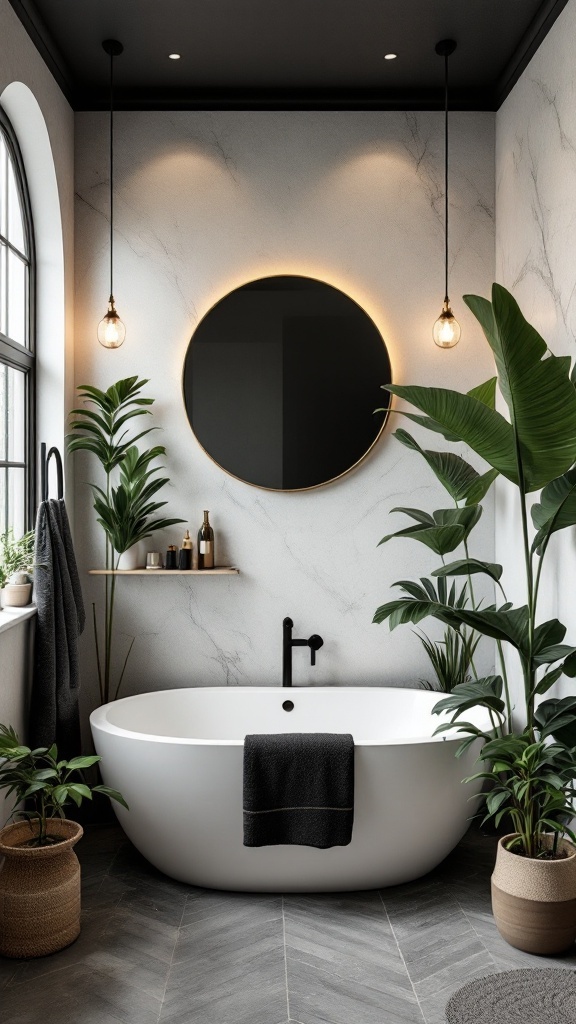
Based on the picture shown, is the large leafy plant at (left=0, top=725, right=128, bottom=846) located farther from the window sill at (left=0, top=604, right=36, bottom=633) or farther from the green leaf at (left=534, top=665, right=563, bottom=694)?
the green leaf at (left=534, top=665, right=563, bottom=694)

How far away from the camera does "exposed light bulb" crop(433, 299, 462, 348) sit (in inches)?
131

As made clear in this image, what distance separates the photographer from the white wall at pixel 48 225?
2918 mm

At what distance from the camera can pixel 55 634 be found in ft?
9.83

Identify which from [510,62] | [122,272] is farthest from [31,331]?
[510,62]

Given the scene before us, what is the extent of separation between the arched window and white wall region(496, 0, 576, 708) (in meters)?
1.98

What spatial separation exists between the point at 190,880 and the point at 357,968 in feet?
2.39

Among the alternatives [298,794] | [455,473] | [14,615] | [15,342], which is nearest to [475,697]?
[298,794]

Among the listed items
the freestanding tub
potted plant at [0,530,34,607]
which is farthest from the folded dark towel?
potted plant at [0,530,34,607]

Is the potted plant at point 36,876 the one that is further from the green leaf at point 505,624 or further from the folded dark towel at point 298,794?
the green leaf at point 505,624

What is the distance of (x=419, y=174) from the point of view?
359 cm

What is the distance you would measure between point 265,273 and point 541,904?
2.63 m

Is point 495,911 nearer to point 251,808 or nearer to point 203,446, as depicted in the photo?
point 251,808

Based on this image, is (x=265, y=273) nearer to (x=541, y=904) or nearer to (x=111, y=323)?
(x=111, y=323)

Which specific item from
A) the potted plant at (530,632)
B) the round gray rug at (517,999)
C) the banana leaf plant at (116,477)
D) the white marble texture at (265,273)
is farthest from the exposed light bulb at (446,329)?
the round gray rug at (517,999)
